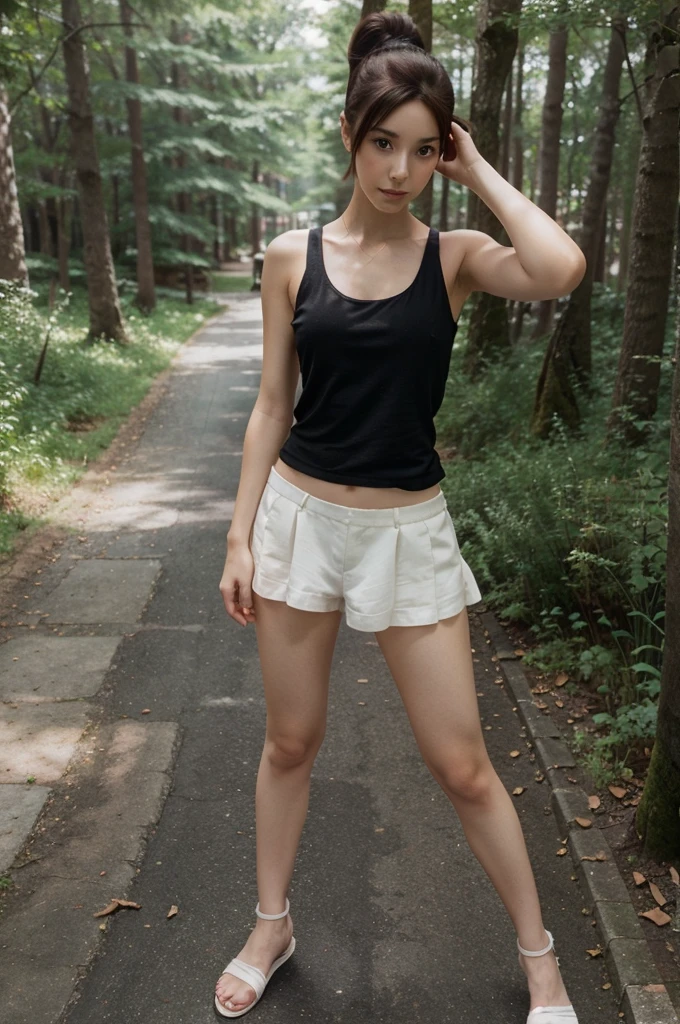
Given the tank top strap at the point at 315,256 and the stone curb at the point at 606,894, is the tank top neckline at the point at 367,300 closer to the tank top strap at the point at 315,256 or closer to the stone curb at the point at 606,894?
the tank top strap at the point at 315,256

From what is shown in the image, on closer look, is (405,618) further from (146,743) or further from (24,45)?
(24,45)

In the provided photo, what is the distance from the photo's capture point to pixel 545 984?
255 cm

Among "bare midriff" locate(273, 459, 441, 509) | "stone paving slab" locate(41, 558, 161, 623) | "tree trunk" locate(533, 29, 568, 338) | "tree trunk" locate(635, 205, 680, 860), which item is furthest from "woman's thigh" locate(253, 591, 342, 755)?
"tree trunk" locate(533, 29, 568, 338)

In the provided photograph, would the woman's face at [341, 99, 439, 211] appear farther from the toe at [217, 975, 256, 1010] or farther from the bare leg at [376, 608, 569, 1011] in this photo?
the toe at [217, 975, 256, 1010]

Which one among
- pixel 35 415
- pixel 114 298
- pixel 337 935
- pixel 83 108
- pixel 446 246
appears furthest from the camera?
pixel 114 298

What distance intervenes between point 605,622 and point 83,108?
44.5ft

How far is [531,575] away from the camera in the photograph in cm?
525

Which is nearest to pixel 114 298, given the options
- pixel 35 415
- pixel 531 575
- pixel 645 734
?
pixel 35 415

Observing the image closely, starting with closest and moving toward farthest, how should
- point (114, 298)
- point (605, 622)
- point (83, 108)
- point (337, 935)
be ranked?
point (337, 935), point (605, 622), point (83, 108), point (114, 298)

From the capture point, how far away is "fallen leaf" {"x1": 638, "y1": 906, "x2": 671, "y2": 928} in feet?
9.85

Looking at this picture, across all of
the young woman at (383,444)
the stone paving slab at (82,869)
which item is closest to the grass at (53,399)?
the stone paving slab at (82,869)

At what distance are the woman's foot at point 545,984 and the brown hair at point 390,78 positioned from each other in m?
2.15

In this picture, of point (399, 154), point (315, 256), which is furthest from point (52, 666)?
point (399, 154)

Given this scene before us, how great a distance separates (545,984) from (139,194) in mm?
22574
